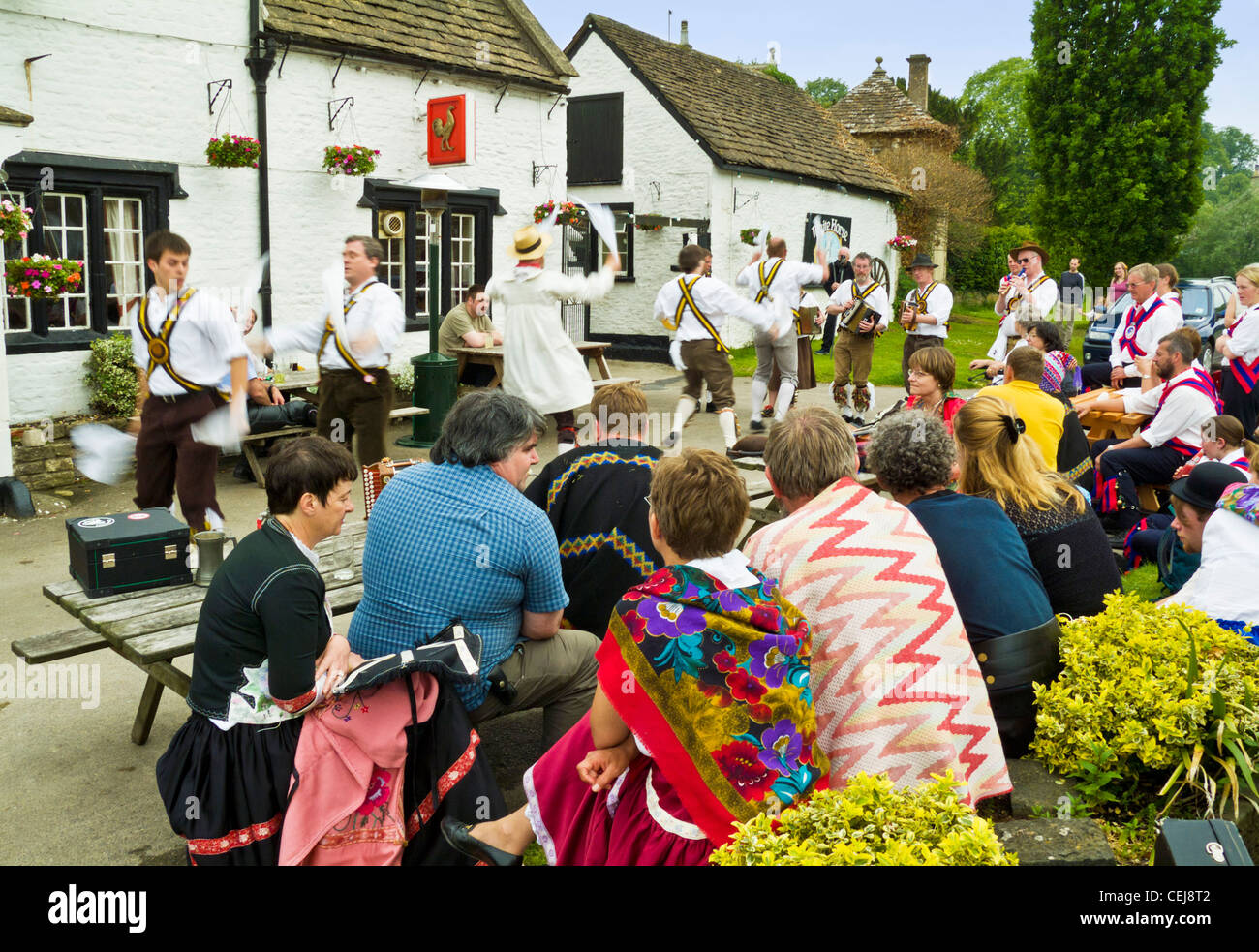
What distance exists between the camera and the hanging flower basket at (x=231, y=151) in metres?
10.2

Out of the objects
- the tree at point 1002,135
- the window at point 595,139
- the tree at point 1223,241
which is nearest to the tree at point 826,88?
the tree at point 1002,135

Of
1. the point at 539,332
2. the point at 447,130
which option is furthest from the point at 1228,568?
the point at 447,130

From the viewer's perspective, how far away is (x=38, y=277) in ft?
26.9

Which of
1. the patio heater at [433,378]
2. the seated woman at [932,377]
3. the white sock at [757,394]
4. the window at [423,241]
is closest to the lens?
the seated woman at [932,377]

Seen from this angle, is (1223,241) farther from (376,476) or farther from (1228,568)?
(376,476)

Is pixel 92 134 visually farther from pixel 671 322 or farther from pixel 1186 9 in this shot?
pixel 1186 9

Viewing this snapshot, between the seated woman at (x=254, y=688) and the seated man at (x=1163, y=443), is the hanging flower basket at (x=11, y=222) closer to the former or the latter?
the seated woman at (x=254, y=688)

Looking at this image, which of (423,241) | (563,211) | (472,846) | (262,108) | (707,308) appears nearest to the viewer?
(472,846)

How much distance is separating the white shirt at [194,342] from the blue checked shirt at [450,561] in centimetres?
292

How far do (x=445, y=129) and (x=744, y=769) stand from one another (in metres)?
11.3

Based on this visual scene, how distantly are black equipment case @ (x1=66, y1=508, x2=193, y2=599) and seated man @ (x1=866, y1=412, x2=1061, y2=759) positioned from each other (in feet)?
8.54

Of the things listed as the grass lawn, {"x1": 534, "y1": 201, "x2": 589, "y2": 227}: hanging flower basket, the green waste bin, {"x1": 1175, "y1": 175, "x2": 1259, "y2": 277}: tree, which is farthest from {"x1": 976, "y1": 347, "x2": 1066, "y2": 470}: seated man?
{"x1": 1175, "y1": 175, "x2": 1259, "y2": 277}: tree

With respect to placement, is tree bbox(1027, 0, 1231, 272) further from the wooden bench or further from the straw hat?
the wooden bench
